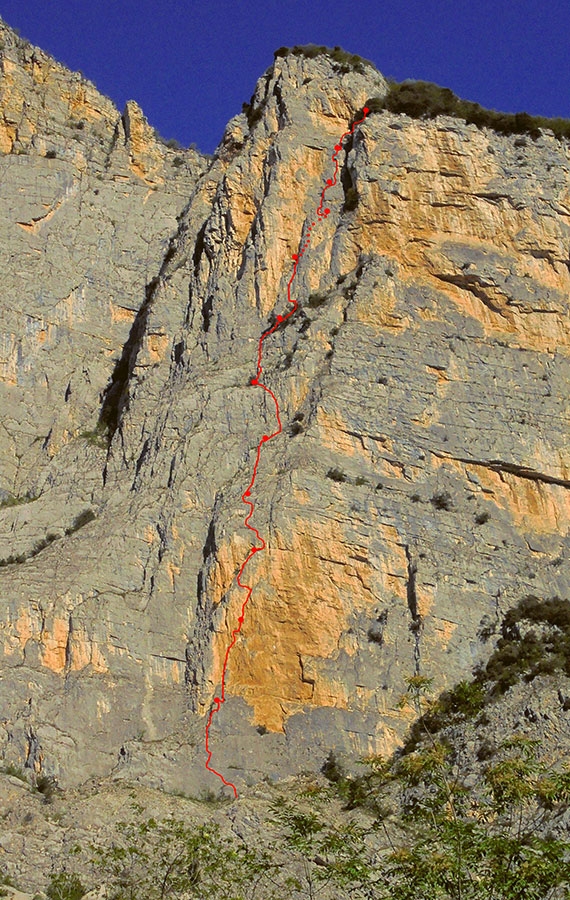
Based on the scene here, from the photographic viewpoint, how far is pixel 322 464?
112 feet

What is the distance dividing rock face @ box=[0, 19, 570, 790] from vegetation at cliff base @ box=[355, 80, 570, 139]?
0.61 metres

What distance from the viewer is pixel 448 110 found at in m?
42.0

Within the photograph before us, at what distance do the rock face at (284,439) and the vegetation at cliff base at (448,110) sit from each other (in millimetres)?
611

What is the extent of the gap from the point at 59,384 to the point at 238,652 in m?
16.4

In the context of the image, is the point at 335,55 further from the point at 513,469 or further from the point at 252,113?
the point at 513,469

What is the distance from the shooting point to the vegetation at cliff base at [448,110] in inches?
1646

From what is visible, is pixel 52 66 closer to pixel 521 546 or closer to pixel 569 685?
pixel 521 546

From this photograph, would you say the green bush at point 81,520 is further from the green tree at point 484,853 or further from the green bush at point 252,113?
the green tree at point 484,853

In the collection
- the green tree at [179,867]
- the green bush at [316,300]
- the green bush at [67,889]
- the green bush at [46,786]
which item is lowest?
the green bush at [67,889]

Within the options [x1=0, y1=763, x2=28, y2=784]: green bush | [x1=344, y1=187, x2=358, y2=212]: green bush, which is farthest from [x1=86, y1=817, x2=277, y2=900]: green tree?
[x1=344, y1=187, x2=358, y2=212]: green bush

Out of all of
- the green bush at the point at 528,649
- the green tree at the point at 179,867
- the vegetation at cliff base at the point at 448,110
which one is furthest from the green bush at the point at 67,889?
the vegetation at cliff base at the point at 448,110

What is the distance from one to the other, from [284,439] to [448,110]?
1409cm

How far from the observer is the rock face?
31.3 m

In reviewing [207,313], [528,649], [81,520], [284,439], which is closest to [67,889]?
[528,649]
